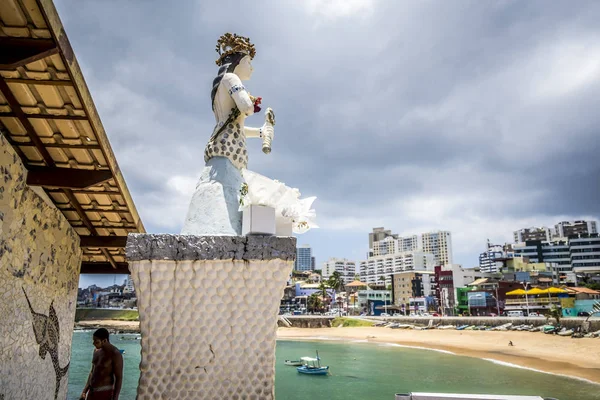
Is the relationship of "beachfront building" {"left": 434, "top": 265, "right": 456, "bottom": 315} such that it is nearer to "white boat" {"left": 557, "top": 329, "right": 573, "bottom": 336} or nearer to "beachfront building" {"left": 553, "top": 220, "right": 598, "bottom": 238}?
"white boat" {"left": 557, "top": 329, "right": 573, "bottom": 336}

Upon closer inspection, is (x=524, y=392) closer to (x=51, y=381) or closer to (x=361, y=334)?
(x=51, y=381)

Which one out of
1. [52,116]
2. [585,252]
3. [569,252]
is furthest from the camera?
[569,252]

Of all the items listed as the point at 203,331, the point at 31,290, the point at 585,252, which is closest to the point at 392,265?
the point at 585,252

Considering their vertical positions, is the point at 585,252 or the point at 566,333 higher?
the point at 585,252

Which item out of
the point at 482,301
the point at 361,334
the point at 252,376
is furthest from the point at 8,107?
the point at 482,301

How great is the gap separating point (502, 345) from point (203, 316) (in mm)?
45309

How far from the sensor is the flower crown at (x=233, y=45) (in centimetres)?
577

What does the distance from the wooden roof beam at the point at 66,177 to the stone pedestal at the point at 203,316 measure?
7.72 ft

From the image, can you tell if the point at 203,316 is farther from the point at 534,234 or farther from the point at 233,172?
the point at 534,234

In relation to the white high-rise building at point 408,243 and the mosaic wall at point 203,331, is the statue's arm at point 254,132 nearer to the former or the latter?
→ the mosaic wall at point 203,331

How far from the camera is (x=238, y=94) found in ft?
17.8

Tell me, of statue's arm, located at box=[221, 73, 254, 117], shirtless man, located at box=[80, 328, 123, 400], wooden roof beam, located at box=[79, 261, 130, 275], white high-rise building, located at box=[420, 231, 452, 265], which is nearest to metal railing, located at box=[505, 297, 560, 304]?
wooden roof beam, located at box=[79, 261, 130, 275]

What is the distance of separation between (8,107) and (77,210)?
8.08 ft

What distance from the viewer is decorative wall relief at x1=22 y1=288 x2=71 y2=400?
253 inches
